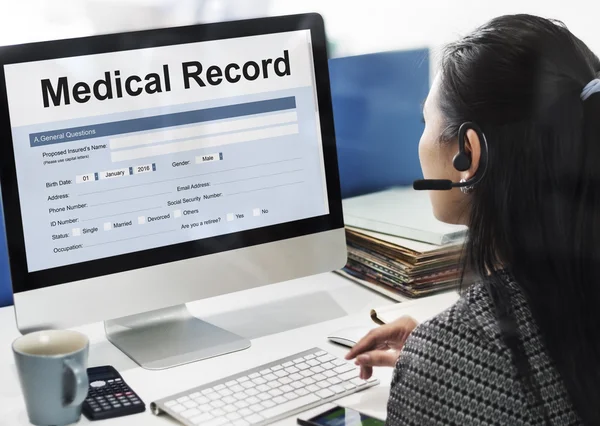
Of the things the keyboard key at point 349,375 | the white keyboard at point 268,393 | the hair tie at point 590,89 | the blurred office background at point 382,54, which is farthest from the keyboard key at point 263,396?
the blurred office background at point 382,54

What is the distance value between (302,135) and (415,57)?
19.7 inches

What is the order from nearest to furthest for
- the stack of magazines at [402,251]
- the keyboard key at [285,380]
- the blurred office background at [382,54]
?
the keyboard key at [285,380], the stack of magazines at [402,251], the blurred office background at [382,54]

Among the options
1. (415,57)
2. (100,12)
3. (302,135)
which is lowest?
(302,135)

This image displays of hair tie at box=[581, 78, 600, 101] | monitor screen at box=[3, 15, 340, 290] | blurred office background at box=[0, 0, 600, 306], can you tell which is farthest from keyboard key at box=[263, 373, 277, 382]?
blurred office background at box=[0, 0, 600, 306]

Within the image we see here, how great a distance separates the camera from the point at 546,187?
34.1 inches

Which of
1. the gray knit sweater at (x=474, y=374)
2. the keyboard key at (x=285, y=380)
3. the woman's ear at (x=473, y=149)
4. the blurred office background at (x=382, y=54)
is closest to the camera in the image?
the gray knit sweater at (x=474, y=374)

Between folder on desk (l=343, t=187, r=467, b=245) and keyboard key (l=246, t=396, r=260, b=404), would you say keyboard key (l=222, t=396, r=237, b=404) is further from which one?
folder on desk (l=343, t=187, r=467, b=245)

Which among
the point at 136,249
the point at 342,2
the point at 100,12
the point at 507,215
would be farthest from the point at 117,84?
the point at 342,2

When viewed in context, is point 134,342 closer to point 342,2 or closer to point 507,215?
point 507,215

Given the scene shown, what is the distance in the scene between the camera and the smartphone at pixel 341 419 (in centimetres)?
93

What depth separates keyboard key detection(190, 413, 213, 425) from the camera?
3.02 ft

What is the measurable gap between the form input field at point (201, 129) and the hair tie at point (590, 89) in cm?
45

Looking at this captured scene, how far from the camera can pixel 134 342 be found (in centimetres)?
116

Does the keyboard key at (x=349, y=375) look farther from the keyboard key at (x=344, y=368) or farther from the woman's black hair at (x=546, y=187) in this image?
the woman's black hair at (x=546, y=187)
